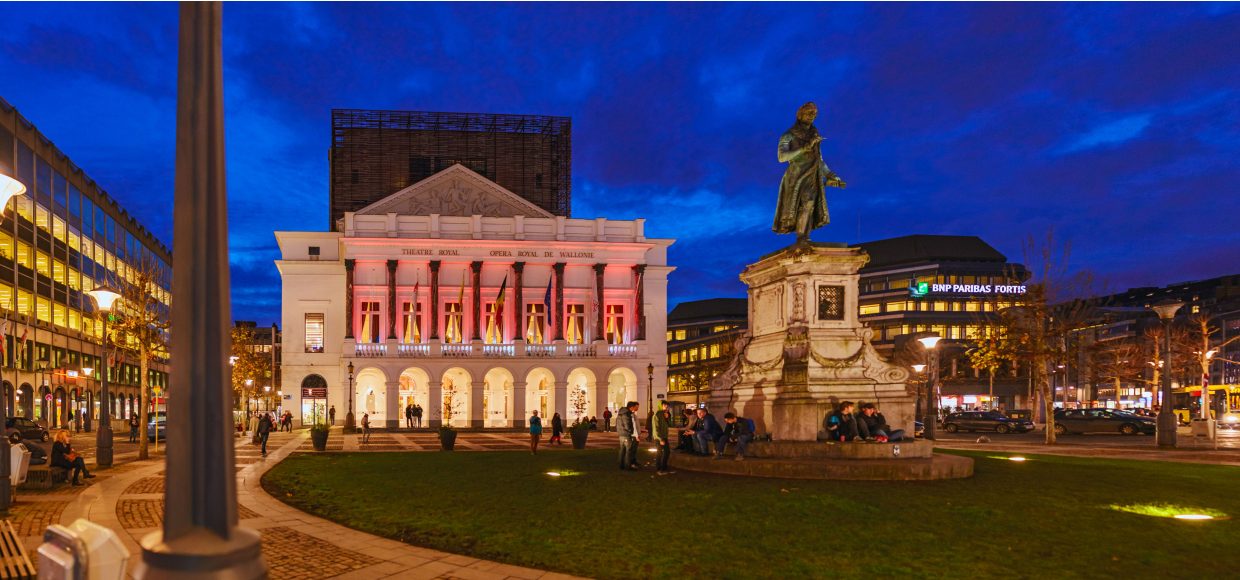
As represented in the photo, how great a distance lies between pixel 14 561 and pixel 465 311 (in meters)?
55.9

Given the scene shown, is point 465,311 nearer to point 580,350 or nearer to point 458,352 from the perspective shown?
point 458,352

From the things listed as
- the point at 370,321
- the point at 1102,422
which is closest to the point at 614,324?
the point at 370,321

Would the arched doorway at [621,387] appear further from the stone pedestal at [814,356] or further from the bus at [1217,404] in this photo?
the stone pedestal at [814,356]

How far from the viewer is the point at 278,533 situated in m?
11.1

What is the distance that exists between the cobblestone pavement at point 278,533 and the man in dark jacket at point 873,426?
30.5ft

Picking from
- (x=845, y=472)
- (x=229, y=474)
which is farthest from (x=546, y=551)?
(x=845, y=472)

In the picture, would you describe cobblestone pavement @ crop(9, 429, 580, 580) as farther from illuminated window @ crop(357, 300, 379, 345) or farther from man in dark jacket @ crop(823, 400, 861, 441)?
illuminated window @ crop(357, 300, 379, 345)

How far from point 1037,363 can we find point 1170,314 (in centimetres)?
727

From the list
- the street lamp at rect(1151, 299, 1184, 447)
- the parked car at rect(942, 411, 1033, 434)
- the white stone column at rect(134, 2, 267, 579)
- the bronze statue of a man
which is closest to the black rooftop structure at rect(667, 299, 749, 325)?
the parked car at rect(942, 411, 1033, 434)

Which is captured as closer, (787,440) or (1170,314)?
(787,440)

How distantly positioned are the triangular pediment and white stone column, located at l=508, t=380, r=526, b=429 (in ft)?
45.3

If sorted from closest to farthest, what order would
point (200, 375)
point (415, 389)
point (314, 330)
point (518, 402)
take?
point (200, 375)
point (518, 402)
point (415, 389)
point (314, 330)

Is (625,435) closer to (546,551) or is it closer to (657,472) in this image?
(657,472)

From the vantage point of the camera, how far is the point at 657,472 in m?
17.1
